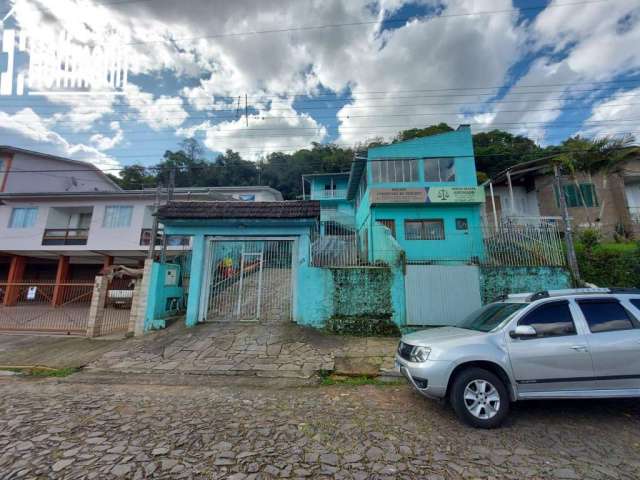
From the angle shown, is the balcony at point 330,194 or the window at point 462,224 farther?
the balcony at point 330,194

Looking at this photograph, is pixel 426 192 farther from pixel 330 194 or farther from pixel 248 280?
pixel 330 194

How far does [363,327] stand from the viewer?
319 inches

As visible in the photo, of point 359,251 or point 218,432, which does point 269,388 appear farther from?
point 359,251

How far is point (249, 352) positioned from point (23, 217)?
76.1 feet

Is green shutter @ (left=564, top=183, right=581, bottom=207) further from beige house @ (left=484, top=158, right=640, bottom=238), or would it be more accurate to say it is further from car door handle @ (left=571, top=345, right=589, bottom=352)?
car door handle @ (left=571, top=345, right=589, bottom=352)

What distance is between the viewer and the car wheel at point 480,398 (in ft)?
11.2

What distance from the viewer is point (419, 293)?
815 cm

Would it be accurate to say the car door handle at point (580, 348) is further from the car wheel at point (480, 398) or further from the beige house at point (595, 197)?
the beige house at point (595, 197)

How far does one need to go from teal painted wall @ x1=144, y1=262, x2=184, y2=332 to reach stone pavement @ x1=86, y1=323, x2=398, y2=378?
0.56 metres

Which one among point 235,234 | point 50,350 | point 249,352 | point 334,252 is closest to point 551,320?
point 334,252

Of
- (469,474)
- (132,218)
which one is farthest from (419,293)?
(132,218)

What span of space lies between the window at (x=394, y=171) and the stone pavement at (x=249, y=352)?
9.76 meters

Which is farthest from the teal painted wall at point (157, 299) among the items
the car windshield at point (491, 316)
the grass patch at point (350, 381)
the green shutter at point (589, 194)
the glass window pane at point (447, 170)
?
the green shutter at point (589, 194)

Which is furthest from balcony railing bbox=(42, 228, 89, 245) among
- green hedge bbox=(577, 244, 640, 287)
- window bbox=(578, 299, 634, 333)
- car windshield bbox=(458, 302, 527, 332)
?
green hedge bbox=(577, 244, 640, 287)
